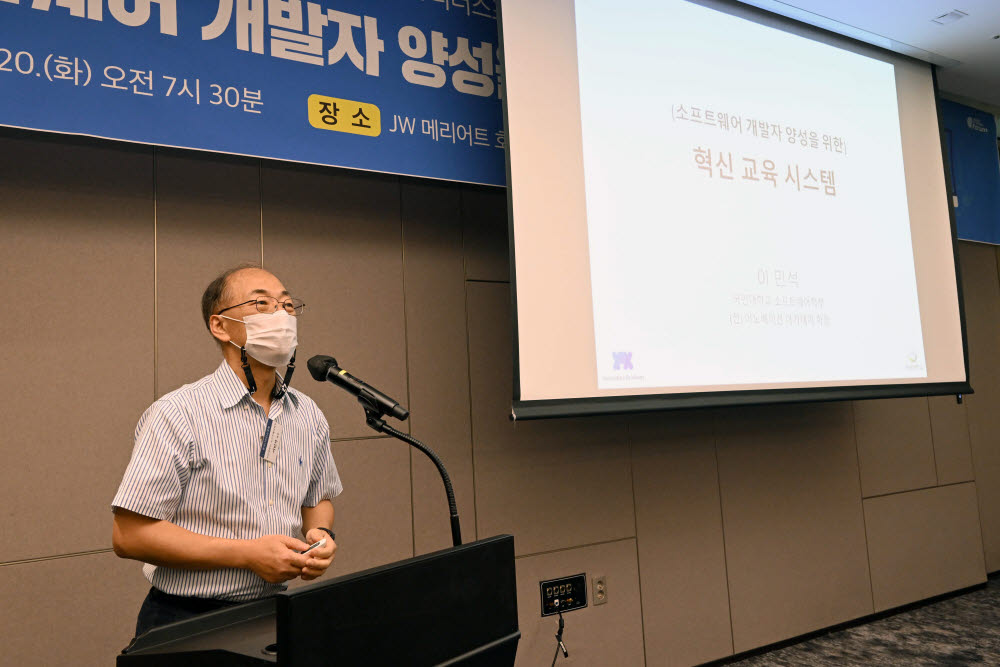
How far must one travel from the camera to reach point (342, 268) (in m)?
2.39

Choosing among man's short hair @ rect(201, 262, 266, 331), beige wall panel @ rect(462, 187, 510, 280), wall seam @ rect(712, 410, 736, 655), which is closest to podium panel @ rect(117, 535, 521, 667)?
man's short hair @ rect(201, 262, 266, 331)

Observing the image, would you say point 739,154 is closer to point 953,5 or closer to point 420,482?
point 953,5

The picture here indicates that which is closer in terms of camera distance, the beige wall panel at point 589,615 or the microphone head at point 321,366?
the microphone head at point 321,366

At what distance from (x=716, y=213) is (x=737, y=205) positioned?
12 centimetres

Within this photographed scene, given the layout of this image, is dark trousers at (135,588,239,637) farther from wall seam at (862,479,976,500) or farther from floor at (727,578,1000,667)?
wall seam at (862,479,976,500)

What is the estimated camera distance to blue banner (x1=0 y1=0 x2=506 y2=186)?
1826 mm

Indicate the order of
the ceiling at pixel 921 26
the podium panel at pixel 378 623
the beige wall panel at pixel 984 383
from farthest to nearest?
the beige wall panel at pixel 984 383
the ceiling at pixel 921 26
the podium panel at pixel 378 623

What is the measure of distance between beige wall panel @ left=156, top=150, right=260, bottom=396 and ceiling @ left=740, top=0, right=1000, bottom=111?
7.55ft

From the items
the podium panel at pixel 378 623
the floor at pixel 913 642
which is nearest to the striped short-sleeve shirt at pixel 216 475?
the podium panel at pixel 378 623

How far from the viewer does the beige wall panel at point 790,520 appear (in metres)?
3.10

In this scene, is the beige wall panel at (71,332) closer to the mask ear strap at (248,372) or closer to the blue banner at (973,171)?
the mask ear strap at (248,372)

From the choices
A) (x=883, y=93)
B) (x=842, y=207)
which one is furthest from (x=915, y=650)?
(x=883, y=93)

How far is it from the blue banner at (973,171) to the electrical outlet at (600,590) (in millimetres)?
2892

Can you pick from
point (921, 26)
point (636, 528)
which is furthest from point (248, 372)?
point (921, 26)
